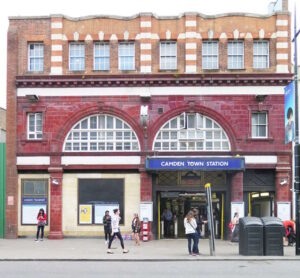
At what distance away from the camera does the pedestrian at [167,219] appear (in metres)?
31.8

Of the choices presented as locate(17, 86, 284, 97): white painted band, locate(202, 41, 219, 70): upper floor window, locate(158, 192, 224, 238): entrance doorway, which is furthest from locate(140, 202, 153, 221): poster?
locate(202, 41, 219, 70): upper floor window

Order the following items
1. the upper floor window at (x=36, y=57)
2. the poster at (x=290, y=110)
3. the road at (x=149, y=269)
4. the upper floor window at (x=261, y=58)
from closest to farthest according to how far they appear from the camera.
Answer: the road at (x=149, y=269), the poster at (x=290, y=110), the upper floor window at (x=261, y=58), the upper floor window at (x=36, y=57)

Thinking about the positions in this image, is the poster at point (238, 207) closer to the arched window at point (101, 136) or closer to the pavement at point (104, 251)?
the pavement at point (104, 251)

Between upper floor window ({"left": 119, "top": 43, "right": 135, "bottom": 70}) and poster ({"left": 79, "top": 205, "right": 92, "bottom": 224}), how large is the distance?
7243mm

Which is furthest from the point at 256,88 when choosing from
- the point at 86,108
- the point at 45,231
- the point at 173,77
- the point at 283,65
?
the point at 45,231

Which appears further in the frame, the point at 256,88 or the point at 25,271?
the point at 256,88

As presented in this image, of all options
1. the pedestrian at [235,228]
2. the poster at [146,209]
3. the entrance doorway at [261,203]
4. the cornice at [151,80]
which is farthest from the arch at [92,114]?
the entrance doorway at [261,203]

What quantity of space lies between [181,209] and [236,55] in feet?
27.3

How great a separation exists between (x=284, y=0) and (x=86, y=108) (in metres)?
11.6

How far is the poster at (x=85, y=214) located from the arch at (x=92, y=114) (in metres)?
3.09

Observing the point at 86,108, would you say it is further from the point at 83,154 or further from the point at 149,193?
the point at 149,193

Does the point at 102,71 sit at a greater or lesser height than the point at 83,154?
greater

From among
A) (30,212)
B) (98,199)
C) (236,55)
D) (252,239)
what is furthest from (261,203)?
(30,212)

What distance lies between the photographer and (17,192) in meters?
31.7
